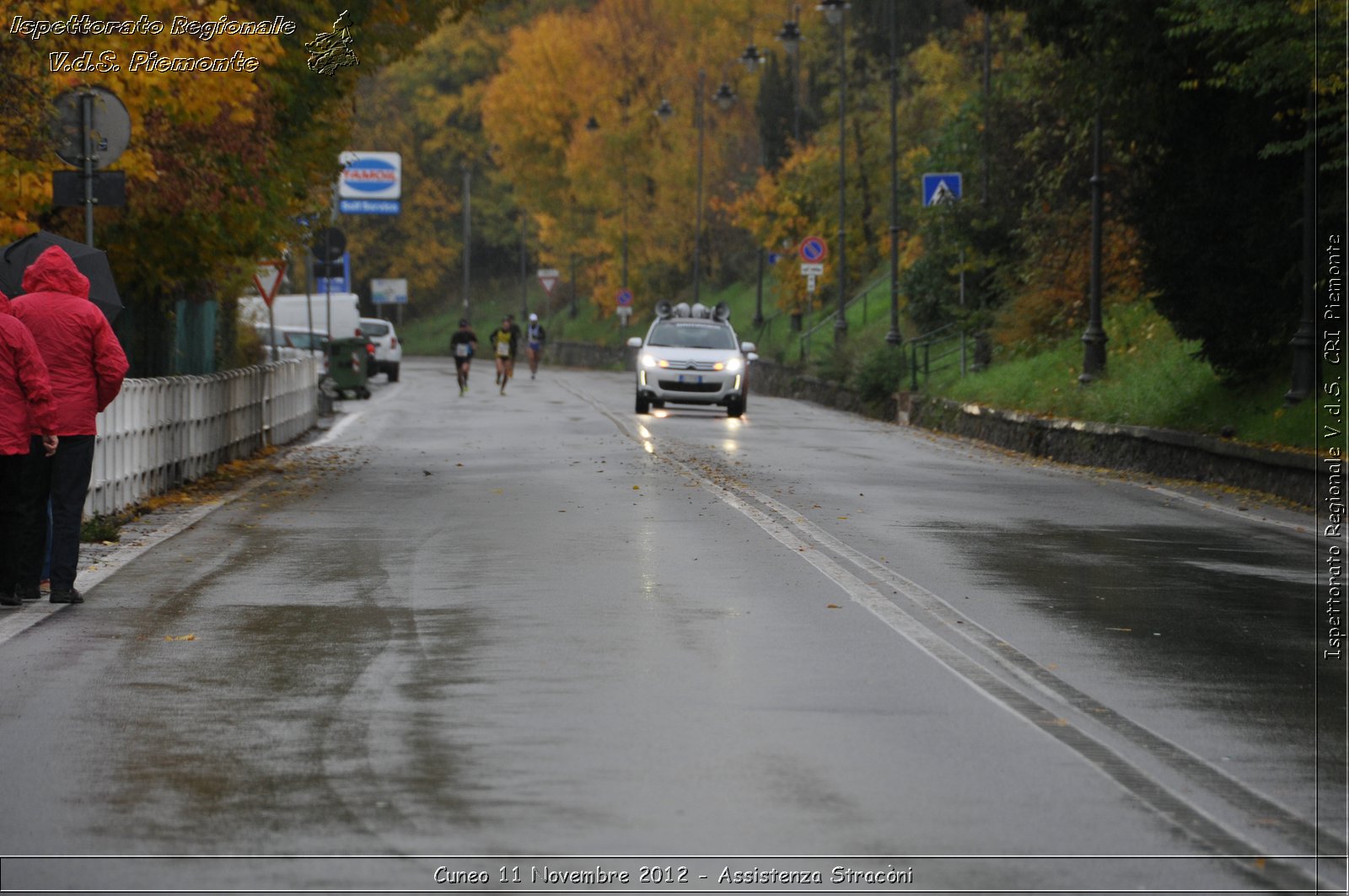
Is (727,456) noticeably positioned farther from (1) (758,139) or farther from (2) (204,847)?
(1) (758,139)

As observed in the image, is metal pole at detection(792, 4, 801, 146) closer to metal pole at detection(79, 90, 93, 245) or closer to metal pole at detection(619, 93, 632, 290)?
metal pole at detection(619, 93, 632, 290)

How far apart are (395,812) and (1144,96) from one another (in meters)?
20.5

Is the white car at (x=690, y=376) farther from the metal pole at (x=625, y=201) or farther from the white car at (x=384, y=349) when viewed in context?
the metal pole at (x=625, y=201)

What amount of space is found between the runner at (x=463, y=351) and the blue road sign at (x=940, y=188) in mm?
11744

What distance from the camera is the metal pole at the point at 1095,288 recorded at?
31016 mm

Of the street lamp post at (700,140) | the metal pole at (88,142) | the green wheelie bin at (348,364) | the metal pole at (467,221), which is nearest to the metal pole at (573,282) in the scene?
the metal pole at (467,221)

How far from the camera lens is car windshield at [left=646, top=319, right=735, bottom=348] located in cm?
3944

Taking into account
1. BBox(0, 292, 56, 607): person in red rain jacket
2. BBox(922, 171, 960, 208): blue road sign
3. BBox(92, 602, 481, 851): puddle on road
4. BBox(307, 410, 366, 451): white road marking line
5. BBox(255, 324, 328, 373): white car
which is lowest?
BBox(92, 602, 481, 851): puddle on road

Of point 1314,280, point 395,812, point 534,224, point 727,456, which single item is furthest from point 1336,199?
point 534,224

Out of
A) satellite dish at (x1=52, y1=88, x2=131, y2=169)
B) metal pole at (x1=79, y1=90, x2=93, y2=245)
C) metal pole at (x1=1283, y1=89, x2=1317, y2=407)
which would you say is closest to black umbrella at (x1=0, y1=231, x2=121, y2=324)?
metal pole at (x1=79, y1=90, x2=93, y2=245)

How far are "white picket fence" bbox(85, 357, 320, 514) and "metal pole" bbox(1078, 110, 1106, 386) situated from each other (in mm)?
11715

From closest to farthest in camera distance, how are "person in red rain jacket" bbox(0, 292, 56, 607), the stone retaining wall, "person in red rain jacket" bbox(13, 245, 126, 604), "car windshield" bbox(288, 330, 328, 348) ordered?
"person in red rain jacket" bbox(0, 292, 56, 607)
"person in red rain jacket" bbox(13, 245, 126, 604)
the stone retaining wall
"car windshield" bbox(288, 330, 328, 348)

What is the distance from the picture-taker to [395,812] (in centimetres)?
672

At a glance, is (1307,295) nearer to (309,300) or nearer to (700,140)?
(309,300)
